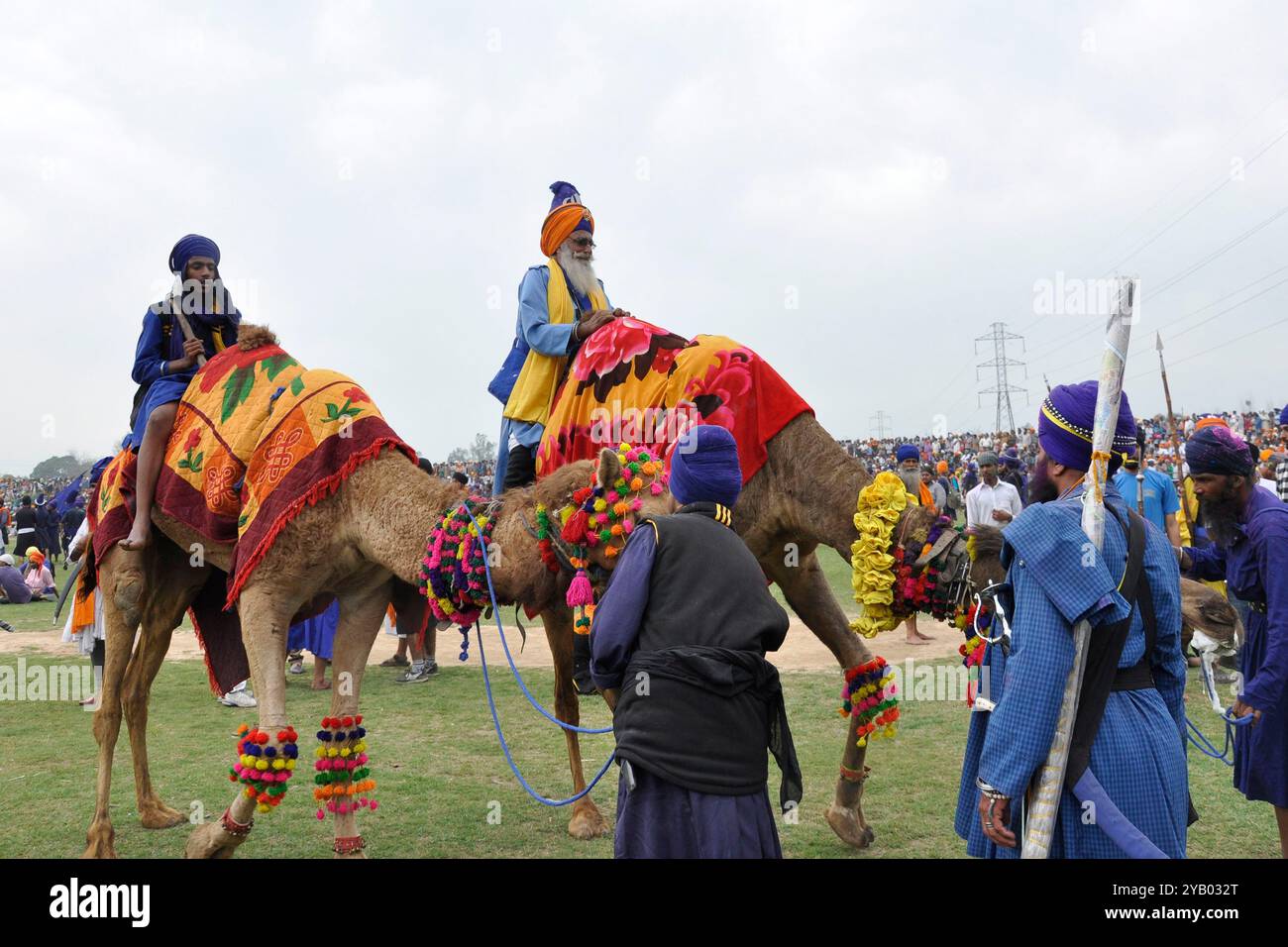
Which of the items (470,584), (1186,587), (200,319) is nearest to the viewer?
(1186,587)

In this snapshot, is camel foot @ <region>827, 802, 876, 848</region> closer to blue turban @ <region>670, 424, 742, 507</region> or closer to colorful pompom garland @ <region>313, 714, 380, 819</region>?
colorful pompom garland @ <region>313, 714, 380, 819</region>

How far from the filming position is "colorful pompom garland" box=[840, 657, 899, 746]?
5.62 meters

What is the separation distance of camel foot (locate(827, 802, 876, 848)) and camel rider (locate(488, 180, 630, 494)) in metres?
2.78

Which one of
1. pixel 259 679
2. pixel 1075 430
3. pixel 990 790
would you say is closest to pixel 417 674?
pixel 259 679

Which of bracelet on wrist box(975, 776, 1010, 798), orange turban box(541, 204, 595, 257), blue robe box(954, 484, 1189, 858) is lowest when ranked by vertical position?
bracelet on wrist box(975, 776, 1010, 798)

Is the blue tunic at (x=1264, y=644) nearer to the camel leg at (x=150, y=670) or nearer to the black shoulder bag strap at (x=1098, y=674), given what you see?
the black shoulder bag strap at (x=1098, y=674)

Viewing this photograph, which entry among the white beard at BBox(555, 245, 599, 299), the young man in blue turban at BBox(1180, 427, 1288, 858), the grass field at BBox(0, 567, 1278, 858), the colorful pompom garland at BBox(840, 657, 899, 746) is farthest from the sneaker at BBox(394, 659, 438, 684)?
the young man in blue turban at BBox(1180, 427, 1288, 858)

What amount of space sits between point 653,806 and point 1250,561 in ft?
9.87

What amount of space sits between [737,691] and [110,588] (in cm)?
454

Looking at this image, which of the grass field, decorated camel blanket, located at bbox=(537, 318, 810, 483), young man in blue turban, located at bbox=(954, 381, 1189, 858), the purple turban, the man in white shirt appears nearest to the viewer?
young man in blue turban, located at bbox=(954, 381, 1189, 858)

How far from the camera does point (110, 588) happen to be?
20.1ft

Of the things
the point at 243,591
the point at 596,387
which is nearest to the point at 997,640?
the point at 596,387

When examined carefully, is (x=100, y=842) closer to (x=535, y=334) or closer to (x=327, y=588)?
(x=327, y=588)

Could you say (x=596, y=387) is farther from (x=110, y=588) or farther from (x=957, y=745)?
(x=957, y=745)
